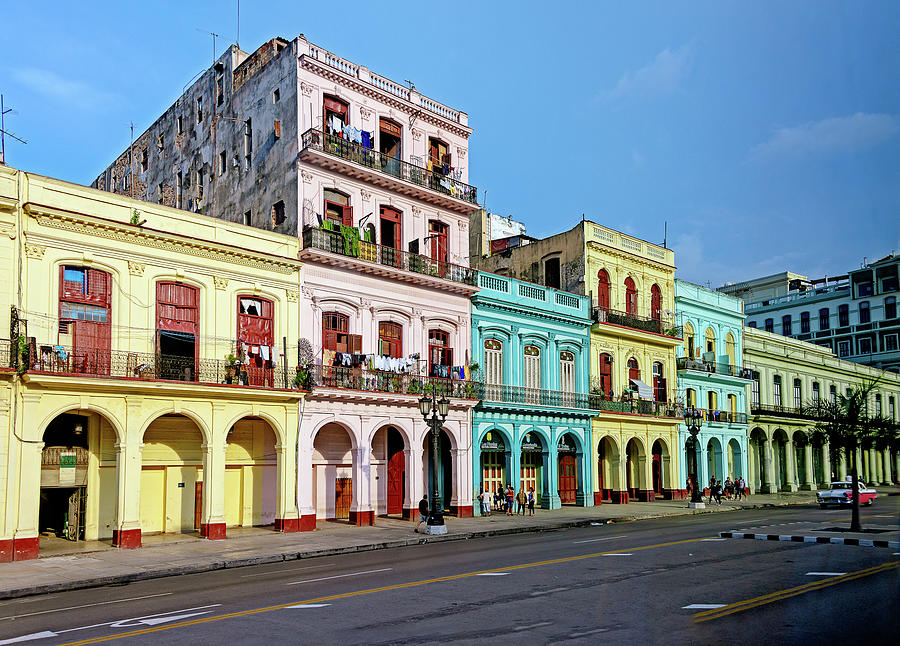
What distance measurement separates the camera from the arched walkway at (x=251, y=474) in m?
29.8

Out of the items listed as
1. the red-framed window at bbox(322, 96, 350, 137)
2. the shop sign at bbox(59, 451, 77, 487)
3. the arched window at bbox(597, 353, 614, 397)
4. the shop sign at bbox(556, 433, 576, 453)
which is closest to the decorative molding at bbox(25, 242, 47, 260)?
the shop sign at bbox(59, 451, 77, 487)

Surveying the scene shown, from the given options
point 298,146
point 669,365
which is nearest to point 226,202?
point 298,146

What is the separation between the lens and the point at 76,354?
24281 millimetres

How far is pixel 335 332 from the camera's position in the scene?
3141 cm

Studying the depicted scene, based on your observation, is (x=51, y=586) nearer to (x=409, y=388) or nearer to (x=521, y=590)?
(x=521, y=590)

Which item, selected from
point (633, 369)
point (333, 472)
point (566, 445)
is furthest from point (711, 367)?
point (333, 472)

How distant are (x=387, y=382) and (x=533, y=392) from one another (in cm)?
907

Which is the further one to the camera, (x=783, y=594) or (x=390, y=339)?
(x=390, y=339)

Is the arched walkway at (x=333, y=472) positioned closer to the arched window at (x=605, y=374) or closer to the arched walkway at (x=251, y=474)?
the arched walkway at (x=251, y=474)

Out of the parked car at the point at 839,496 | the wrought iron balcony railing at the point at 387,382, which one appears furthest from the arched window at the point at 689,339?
the wrought iron balcony railing at the point at 387,382

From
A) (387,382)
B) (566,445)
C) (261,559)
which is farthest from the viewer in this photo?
(566,445)

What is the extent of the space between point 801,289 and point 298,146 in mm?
59350

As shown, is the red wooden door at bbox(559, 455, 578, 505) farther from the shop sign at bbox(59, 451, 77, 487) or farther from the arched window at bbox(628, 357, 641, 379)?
the shop sign at bbox(59, 451, 77, 487)

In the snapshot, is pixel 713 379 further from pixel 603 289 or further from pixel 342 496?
pixel 342 496
